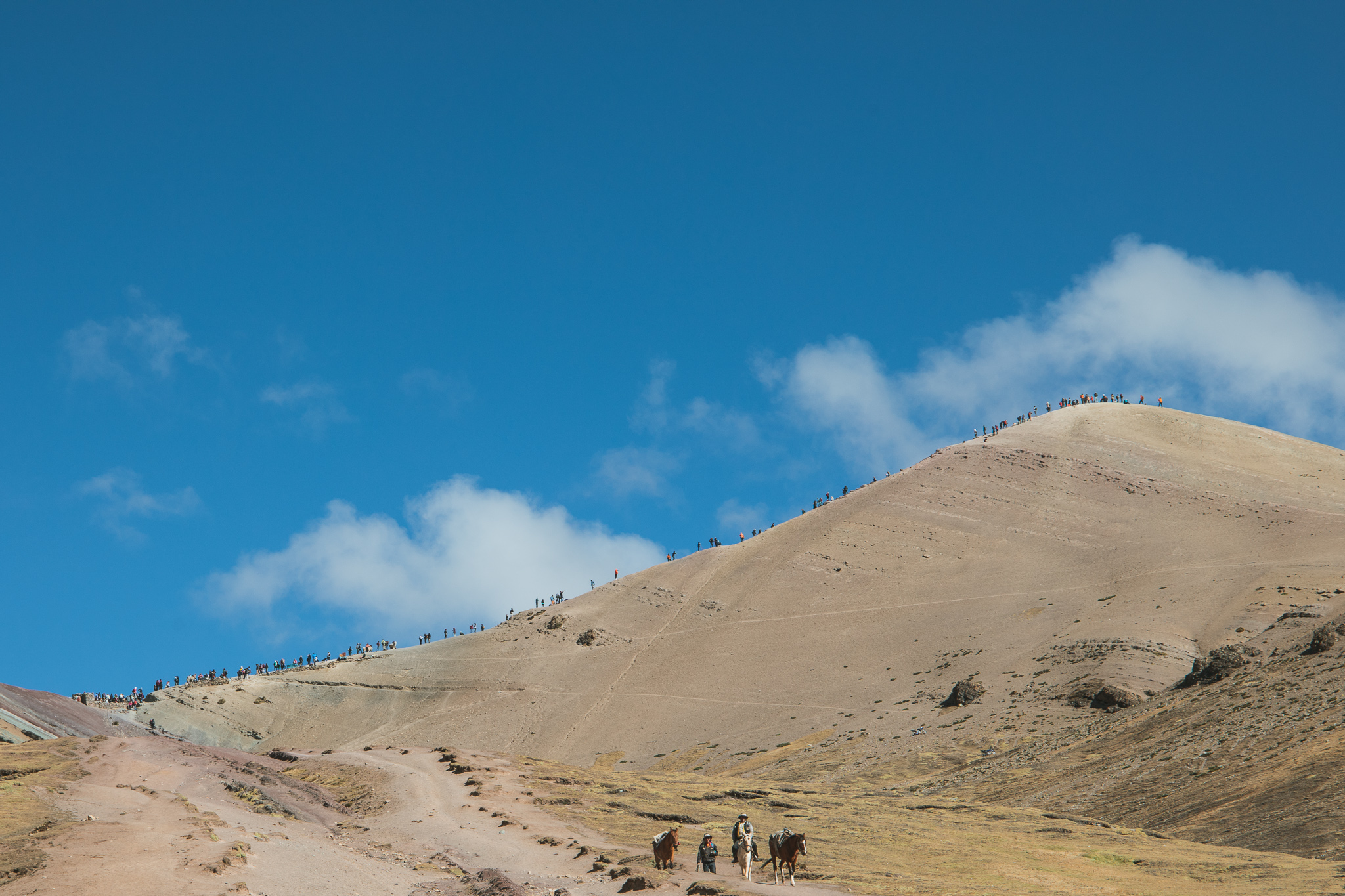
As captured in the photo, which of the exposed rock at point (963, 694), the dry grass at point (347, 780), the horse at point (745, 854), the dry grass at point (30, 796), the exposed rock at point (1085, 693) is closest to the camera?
the dry grass at point (30, 796)

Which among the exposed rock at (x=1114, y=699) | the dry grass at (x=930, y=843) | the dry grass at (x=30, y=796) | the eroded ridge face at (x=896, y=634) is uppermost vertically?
the eroded ridge face at (x=896, y=634)

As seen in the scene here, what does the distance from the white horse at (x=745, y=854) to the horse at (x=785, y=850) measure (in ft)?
1.37

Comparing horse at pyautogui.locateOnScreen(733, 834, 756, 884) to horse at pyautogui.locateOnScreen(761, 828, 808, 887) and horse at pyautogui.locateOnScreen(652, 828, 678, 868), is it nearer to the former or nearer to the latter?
horse at pyautogui.locateOnScreen(761, 828, 808, 887)

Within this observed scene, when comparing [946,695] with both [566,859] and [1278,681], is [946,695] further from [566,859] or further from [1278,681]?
[566,859]

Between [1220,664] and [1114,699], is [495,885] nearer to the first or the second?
[1220,664]

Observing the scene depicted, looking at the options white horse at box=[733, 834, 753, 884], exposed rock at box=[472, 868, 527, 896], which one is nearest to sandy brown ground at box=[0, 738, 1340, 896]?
exposed rock at box=[472, 868, 527, 896]

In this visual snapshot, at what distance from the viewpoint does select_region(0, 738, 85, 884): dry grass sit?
19.1 meters

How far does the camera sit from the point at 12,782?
29375 millimetres

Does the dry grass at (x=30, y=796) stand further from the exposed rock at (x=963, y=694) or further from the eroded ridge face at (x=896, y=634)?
the exposed rock at (x=963, y=694)

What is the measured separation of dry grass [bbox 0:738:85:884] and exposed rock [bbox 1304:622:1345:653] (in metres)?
42.1

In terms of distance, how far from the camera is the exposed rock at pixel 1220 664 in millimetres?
45344

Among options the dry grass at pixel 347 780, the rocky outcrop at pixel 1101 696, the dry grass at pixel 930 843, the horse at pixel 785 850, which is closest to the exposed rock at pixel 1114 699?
the rocky outcrop at pixel 1101 696

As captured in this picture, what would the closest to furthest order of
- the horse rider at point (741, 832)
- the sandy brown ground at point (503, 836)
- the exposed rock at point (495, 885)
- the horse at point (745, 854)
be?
the exposed rock at point (495, 885) < the sandy brown ground at point (503, 836) < the horse at point (745, 854) < the horse rider at point (741, 832)

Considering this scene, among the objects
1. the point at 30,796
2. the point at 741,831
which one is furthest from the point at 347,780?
the point at 741,831
